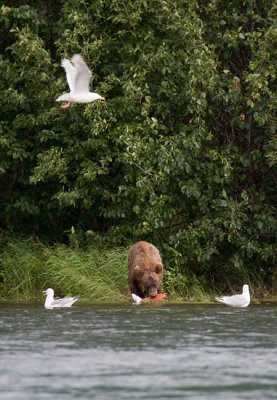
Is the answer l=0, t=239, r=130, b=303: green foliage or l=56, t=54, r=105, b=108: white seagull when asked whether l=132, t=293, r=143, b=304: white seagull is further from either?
l=56, t=54, r=105, b=108: white seagull

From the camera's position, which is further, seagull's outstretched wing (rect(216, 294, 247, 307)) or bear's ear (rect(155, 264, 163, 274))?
bear's ear (rect(155, 264, 163, 274))

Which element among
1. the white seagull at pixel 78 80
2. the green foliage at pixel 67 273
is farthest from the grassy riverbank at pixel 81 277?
the white seagull at pixel 78 80

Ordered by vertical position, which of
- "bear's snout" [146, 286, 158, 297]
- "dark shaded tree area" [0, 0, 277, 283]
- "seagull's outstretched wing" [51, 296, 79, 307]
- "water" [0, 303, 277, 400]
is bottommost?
"water" [0, 303, 277, 400]

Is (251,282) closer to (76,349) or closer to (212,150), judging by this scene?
(212,150)

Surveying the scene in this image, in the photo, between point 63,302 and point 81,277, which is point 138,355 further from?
point 81,277

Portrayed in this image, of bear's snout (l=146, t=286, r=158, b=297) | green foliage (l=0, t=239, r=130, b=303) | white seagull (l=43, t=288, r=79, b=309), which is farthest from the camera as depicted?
green foliage (l=0, t=239, r=130, b=303)

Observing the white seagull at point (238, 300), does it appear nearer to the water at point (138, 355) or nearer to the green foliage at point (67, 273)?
the water at point (138, 355)

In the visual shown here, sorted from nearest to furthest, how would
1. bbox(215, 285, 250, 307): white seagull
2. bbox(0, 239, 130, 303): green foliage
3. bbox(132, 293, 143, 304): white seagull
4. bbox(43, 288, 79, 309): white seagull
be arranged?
bbox(43, 288, 79, 309): white seagull, bbox(215, 285, 250, 307): white seagull, bbox(132, 293, 143, 304): white seagull, bbox(0, 239, 130, 303): green foliage

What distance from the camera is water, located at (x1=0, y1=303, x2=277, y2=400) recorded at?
10.6 metres

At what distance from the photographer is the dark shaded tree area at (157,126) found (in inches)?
844

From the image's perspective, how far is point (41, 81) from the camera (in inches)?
862

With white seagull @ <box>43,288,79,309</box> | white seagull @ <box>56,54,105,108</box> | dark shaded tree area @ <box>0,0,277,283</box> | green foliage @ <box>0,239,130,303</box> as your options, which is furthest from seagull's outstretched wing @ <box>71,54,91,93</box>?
white seagull @ <box>43,288,79,309</box>

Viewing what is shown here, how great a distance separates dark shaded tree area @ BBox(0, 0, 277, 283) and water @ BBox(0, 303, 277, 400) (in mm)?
3978

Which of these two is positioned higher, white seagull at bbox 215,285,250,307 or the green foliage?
the green foliage
